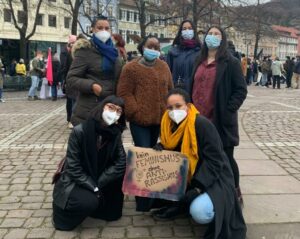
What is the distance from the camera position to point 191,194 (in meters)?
3.89

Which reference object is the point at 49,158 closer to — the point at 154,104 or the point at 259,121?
the point at 154,104

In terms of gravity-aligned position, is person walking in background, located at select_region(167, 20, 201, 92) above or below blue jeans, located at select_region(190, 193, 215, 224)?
above

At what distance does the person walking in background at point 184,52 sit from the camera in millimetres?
5310

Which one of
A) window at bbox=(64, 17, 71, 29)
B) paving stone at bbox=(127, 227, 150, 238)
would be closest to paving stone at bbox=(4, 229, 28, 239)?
paving stone at bbox=(127, 227, 150, 238)

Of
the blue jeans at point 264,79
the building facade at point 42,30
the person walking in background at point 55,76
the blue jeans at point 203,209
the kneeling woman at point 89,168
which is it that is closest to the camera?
the blue jeans at point 203,209

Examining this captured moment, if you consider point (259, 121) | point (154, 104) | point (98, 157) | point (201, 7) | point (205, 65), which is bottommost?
point (259, 121)

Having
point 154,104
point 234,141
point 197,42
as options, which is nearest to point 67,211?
point 154,104

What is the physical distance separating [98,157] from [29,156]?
3121 millimetres

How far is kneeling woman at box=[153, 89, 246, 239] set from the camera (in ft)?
12.3

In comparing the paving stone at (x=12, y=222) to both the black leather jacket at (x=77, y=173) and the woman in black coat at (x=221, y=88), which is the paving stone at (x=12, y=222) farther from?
the woman in black coat at (x=221, y=88)

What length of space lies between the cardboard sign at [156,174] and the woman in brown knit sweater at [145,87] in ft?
1.45

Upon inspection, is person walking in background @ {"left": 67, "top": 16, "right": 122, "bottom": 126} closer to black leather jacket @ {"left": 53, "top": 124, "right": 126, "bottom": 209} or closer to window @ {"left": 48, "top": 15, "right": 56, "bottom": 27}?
black leather jacket @ {"left": 53, "top": 124, "right": 126, "bottom": 209}

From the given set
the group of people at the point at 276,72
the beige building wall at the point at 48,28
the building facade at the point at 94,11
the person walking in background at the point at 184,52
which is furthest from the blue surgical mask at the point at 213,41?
the beige building wall at the point at 48,28

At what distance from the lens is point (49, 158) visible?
272 inches
